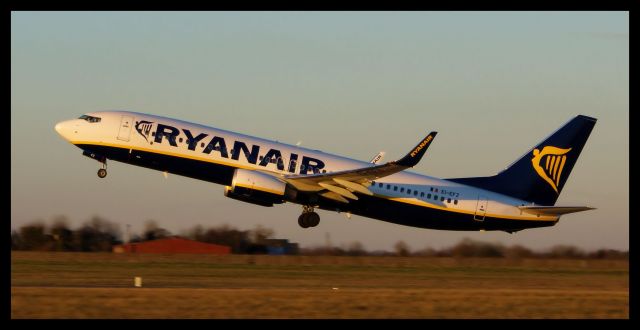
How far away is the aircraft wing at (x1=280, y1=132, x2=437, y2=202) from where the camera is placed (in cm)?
3934

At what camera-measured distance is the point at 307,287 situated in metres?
35.8

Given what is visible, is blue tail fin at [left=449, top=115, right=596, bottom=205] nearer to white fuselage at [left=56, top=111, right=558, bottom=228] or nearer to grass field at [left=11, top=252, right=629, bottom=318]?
white fuselage at [left=56, top=111, right=558, bottom=228]

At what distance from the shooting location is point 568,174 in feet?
152

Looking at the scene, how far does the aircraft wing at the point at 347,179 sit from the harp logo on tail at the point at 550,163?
26.8ft

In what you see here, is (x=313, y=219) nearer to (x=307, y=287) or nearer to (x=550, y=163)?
(x=307, y=287)

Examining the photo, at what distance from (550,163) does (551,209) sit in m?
3.65

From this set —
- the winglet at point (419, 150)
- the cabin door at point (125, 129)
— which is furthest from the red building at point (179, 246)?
the winglet at point (419, 150)

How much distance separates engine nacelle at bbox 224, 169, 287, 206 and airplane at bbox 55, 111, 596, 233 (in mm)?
38

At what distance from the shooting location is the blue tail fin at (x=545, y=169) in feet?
149

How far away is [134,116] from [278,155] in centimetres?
582

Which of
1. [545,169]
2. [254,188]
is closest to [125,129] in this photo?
[254,188]

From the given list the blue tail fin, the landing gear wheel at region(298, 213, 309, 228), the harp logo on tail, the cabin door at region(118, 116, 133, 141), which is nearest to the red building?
the landing gear wheel at region(298, 213, 309, 228)

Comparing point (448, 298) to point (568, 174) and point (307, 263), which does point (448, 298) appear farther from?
point (307, 263)
